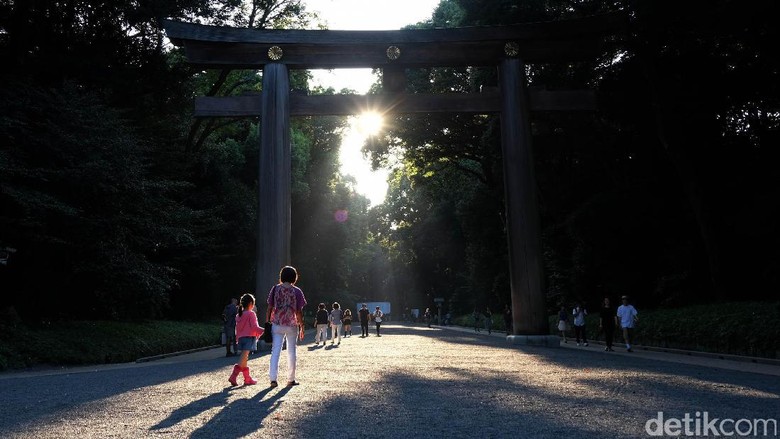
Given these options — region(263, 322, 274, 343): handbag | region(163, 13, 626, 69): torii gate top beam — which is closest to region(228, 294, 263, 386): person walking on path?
region(263, 322, 274, 343): handbag

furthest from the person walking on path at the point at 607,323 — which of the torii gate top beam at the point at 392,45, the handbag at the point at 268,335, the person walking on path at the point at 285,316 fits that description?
the handbag at the point at 268,335

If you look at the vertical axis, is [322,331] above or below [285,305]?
below

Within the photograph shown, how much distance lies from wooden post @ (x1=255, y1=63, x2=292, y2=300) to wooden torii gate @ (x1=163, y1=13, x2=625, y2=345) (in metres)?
0.03

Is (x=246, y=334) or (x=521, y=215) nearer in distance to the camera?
(x=246, y=334)

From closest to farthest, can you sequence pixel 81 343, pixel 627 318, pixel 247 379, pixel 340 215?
pixel 247 379 < pixel 81 343 < pixel 627 318 < pixel 340 215

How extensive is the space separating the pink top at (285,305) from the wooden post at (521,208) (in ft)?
33.7

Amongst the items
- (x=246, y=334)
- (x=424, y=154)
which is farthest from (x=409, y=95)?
(x=424, y=154)

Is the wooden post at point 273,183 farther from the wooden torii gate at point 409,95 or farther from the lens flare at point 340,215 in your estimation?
the lens flare at point 340,215

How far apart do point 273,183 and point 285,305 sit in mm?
8956

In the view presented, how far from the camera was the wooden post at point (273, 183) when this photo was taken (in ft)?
54.3

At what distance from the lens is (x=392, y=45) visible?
59.7 ft

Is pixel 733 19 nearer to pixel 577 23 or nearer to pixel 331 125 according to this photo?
pixel 577 23

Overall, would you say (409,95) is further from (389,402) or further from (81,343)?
(389,402)

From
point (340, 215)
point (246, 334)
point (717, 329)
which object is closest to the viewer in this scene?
point (246, 334)
